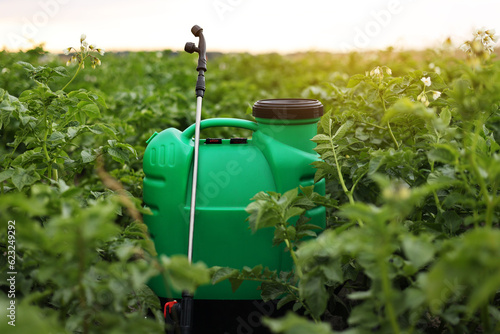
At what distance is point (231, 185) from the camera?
2047 millimetres

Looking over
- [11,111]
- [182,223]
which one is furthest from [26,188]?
[182,223]

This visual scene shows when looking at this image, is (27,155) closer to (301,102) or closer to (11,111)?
(11,111)

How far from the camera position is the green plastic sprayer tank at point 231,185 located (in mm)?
2043

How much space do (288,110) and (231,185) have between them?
415mm

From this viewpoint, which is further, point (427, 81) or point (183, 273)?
point (427, 81)

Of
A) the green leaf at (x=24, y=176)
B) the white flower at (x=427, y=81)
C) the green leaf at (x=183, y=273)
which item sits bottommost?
the green leaf at (x=183, y=273)

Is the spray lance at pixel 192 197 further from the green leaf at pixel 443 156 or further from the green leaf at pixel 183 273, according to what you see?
the green leaf at pixel 443 156

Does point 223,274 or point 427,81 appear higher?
point 427,81

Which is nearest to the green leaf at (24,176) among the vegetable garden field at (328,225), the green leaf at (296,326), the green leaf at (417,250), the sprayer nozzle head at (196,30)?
the vegetable garden field at (328,225)

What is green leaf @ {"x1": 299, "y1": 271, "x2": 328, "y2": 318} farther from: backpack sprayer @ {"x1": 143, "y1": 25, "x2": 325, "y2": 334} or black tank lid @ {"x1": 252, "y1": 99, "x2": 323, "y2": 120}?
black tank lid @ {"x1": 252, "y1": 99, "x2": 323, "y2": 120}

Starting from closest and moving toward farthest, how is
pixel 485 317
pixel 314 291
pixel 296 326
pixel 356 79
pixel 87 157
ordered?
pixel 296 326 < pixel 485 317 < pixel 314 291 < pixel 87 157 < pixel 356 79

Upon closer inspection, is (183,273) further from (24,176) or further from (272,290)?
(24,176)

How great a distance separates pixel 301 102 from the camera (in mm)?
2158

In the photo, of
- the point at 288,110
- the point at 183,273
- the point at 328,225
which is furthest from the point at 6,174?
the point at 328,225
